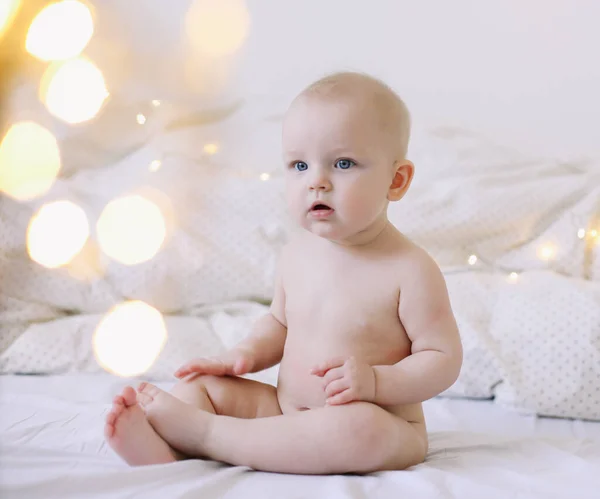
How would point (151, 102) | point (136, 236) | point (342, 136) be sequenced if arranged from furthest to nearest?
point (151, 102), point (136, 236), point (342, 136)

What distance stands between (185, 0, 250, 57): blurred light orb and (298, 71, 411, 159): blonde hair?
129 centimetres

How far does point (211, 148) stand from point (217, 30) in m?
0.37


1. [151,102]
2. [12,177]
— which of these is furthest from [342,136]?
[151,102]

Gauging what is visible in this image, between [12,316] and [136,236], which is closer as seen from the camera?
[12,316]

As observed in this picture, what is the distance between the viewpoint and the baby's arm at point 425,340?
0.84m

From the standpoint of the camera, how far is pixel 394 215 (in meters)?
1.66

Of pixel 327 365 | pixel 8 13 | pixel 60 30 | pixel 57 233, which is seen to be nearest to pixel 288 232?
pixel 57 233

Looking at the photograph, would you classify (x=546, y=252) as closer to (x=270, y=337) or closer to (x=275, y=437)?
(x=270, y=337)

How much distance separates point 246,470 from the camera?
2.60 ft

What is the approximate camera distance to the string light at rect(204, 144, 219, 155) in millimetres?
2019

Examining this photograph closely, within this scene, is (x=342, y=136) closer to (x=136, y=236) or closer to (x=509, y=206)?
(x=136, y=236)

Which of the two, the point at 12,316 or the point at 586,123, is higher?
the point at 586,123

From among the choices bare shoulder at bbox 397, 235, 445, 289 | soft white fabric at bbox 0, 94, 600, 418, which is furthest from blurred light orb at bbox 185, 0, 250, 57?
bare shoulder at bbox 397, 235, 445, 289

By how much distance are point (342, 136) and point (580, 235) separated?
3.19 feet
